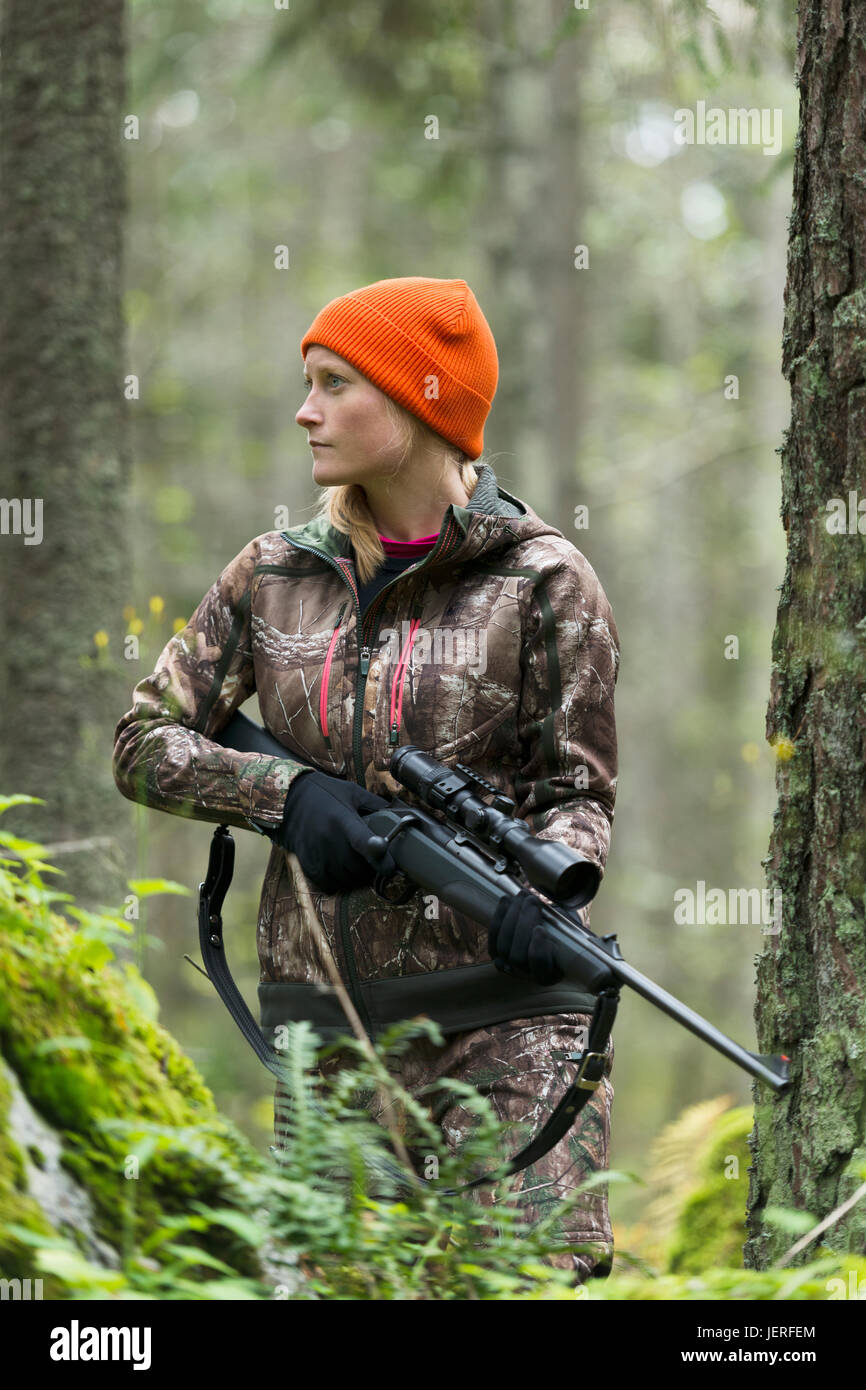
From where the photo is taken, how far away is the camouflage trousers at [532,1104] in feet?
11.0

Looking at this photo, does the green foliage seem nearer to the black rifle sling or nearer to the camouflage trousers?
the black rifle sling

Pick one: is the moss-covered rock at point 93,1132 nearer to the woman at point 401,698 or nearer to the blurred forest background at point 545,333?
the woman at point 401,698

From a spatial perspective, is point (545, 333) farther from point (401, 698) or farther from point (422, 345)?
point (401, 698)

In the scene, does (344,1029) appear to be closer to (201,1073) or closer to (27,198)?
(201,1073)

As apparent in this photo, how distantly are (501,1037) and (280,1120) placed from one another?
64cm

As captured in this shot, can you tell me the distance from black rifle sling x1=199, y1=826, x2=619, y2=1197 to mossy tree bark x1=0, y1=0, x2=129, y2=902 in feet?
7.68

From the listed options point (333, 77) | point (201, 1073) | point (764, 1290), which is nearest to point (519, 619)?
point (201, 1073)

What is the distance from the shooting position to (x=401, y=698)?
369 cm

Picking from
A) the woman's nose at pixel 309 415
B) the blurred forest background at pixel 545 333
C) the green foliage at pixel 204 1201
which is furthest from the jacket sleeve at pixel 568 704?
the blurred forest background at pixel 545 333

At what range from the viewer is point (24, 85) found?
612 cm

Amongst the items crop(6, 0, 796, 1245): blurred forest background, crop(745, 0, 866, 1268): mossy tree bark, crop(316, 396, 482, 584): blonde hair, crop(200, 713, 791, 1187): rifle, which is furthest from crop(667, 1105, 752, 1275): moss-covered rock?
crop(6, 0, 796, 1245): blurred forest background

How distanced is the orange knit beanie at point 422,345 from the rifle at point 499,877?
1.09 meters

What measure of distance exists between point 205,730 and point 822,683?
1796 millimetres
